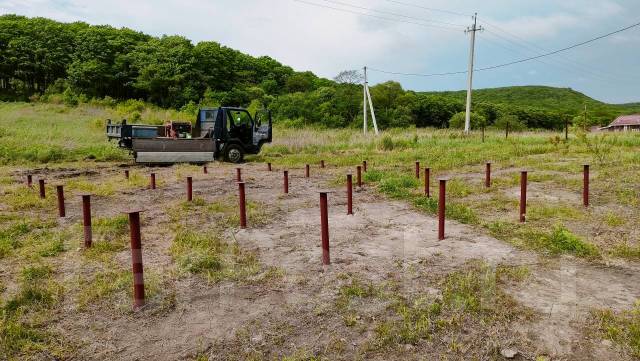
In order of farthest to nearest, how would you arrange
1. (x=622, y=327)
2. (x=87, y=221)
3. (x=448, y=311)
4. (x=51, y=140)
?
(x=51, y=140)
(x=87, y=221)
(x=448, y=311)
(x=622, y=327)

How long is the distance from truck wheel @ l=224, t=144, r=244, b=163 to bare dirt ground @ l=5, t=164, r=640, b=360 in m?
9.64

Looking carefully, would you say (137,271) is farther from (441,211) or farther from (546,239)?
(546,239)

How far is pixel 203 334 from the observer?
10.7 feet

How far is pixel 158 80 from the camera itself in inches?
2026

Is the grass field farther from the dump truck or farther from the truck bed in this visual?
the dump truck

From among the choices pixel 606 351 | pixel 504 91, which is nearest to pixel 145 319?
pixel 606 351

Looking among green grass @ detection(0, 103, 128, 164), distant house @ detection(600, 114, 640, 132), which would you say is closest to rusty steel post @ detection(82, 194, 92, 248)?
green grass @ detection(0, 103, 128, 164)

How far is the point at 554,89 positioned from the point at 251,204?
14193cm

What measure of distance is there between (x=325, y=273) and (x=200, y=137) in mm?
13528

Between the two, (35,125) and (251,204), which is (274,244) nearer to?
(251,204)

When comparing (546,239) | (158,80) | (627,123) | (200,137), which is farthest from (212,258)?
(627,123)

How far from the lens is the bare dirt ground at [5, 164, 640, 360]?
3.03 metres

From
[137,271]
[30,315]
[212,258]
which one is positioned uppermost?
[137,271]

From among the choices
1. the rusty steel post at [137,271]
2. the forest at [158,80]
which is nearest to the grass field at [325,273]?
the rusty steel post at [137,271]
